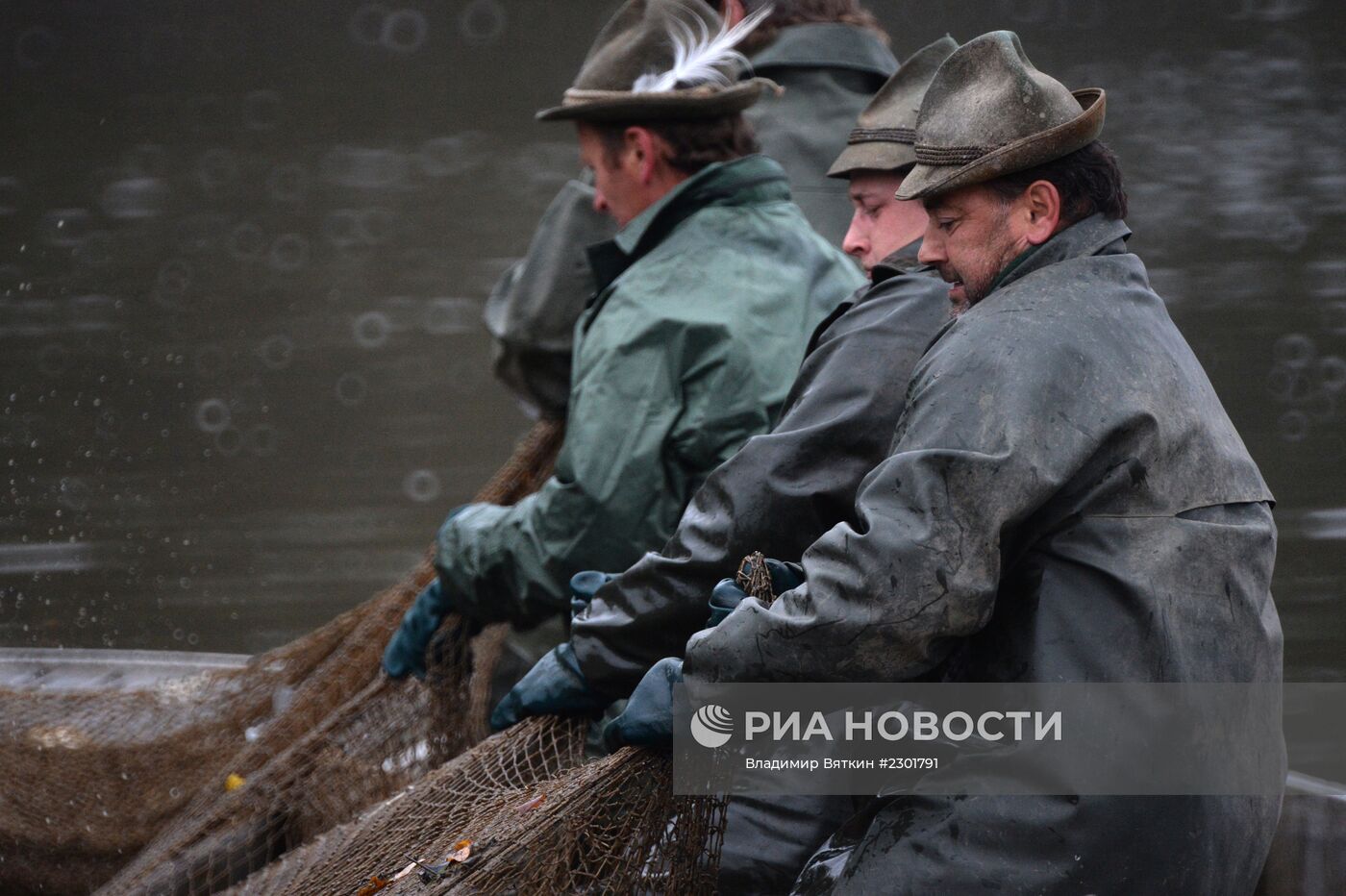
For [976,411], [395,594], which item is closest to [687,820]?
[976,411]

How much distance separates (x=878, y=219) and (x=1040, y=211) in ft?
2.79

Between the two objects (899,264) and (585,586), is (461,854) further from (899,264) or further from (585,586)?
(899,264)

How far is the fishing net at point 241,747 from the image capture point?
3496mm

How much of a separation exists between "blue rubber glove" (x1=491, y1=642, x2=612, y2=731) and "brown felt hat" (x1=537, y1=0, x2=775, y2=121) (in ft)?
4.03

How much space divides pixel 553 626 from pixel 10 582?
350cm

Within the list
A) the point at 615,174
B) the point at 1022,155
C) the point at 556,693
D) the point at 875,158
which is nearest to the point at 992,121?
the point at 1022,155

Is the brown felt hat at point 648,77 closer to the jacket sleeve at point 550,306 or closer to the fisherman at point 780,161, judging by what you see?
the fisherman at point 780,161

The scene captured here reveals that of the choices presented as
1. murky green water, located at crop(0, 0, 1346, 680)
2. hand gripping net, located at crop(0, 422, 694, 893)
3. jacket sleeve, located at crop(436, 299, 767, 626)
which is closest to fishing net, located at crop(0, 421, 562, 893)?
hand gripping net, located at crop(0, 422, 694, 893)

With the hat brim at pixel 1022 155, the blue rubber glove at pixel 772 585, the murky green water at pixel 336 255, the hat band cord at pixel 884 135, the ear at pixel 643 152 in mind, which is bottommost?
the murky green water at pixel 336 255

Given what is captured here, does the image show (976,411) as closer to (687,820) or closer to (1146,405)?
(1146,405)

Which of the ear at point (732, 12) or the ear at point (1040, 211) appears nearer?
the ear at point (1040, 211)

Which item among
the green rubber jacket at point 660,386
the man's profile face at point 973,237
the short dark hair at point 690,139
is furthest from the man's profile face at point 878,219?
the man's profile face at point 973,237

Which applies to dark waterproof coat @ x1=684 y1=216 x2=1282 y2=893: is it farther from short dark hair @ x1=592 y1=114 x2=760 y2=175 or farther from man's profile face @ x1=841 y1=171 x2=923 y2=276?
short dark hair @ x1=592 y1=114 x2=760 y2=175

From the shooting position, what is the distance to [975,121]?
82.8 inches
